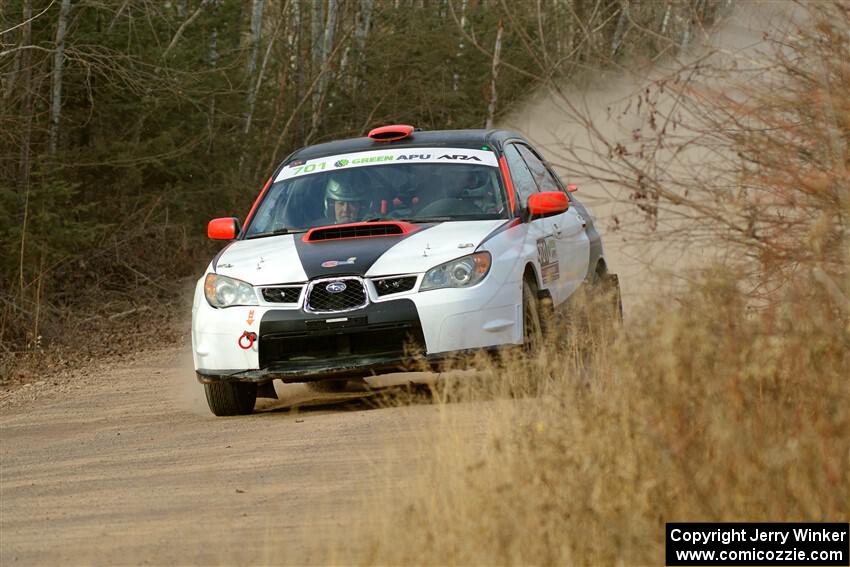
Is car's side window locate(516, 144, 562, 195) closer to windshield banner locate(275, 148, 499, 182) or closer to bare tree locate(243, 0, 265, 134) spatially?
windshield banner locate(275, 148, 499, 182)

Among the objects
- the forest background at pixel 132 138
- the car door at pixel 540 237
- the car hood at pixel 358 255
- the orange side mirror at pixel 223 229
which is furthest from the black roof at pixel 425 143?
the forest background at pixel 132 138

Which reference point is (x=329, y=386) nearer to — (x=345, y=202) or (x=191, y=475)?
(x=345, y=202)

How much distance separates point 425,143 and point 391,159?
0.30 m

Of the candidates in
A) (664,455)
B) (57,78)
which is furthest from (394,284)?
(57,78)

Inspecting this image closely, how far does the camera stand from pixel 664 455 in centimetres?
568

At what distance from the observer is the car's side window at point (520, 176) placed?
10.9 m

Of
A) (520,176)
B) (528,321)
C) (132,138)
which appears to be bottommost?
(528,321)

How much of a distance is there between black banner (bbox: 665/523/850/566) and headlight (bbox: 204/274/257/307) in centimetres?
481

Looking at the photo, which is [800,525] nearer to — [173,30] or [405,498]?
[405,498]

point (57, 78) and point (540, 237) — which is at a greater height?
point (57, 78)

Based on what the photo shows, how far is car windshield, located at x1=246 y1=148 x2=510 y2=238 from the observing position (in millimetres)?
10695

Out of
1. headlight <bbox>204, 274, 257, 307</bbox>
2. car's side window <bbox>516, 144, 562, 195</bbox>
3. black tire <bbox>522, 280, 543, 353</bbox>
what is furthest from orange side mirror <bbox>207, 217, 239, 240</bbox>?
car's side window <bbox>516, 144, 562, 195</bbox>

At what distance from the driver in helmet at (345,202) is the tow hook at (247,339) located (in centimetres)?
129

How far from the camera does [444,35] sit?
30.9 metres
